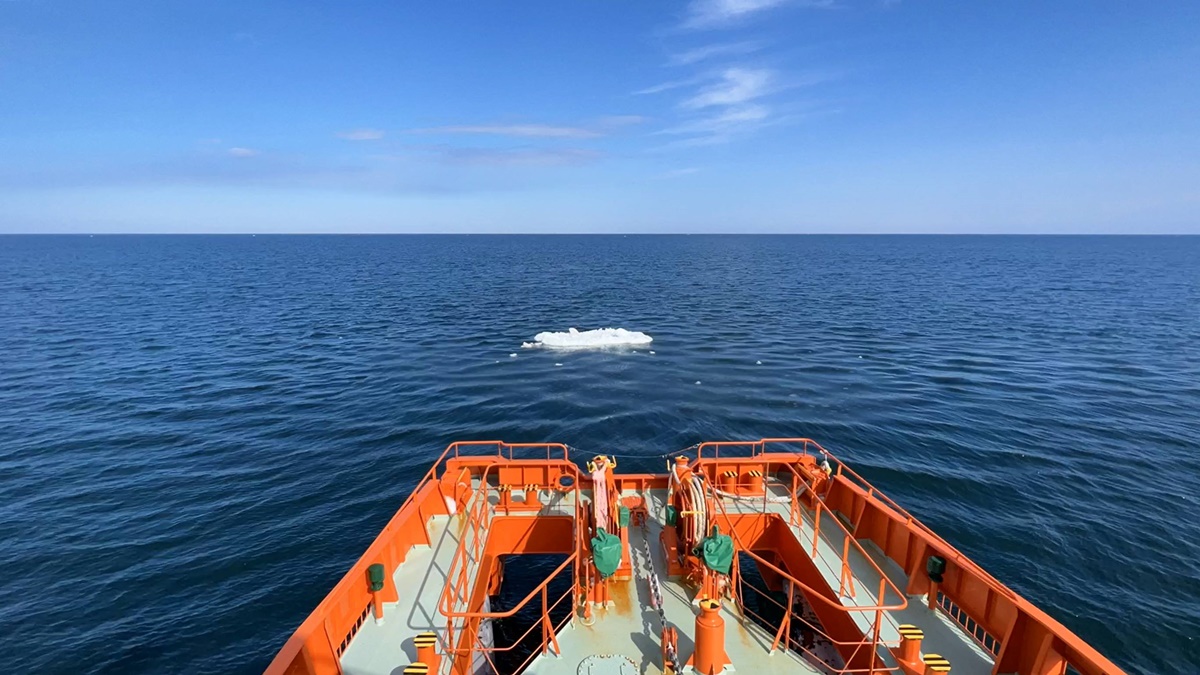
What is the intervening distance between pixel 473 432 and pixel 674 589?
1770 centimetres

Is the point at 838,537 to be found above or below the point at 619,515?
below

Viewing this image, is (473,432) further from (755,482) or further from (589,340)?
(589,340)

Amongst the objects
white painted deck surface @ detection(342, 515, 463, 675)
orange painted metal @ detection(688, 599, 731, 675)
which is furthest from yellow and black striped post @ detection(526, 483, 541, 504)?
orange painted metal @ detection(688, 599, 731, 675)

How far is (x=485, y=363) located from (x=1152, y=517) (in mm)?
32961

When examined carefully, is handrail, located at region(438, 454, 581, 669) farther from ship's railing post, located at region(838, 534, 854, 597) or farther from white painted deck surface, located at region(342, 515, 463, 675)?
ship's railing post, located at region(838, 534, 854, 597)

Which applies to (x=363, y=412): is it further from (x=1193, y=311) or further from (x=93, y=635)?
(x=1193, y=311)

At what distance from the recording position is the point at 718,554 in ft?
31.3

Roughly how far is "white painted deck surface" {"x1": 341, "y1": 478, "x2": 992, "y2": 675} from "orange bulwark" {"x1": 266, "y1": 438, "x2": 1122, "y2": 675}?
1.3 inches

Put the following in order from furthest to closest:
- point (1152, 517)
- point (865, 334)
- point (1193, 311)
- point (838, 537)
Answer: point (1193, 311) < point (865, 334) < point (1152, 517) < point (838, 537)

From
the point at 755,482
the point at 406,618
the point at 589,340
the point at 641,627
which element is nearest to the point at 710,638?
the point at 641,627

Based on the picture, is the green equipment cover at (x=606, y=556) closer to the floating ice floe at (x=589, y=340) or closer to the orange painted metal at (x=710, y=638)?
the orange painted metal at (x=710, y=638)

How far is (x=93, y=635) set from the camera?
47.9 ft

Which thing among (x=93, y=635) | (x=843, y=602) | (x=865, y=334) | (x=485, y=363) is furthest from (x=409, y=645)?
(x=865, y=334)

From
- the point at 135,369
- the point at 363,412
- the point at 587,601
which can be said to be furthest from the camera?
the point at 135,369
